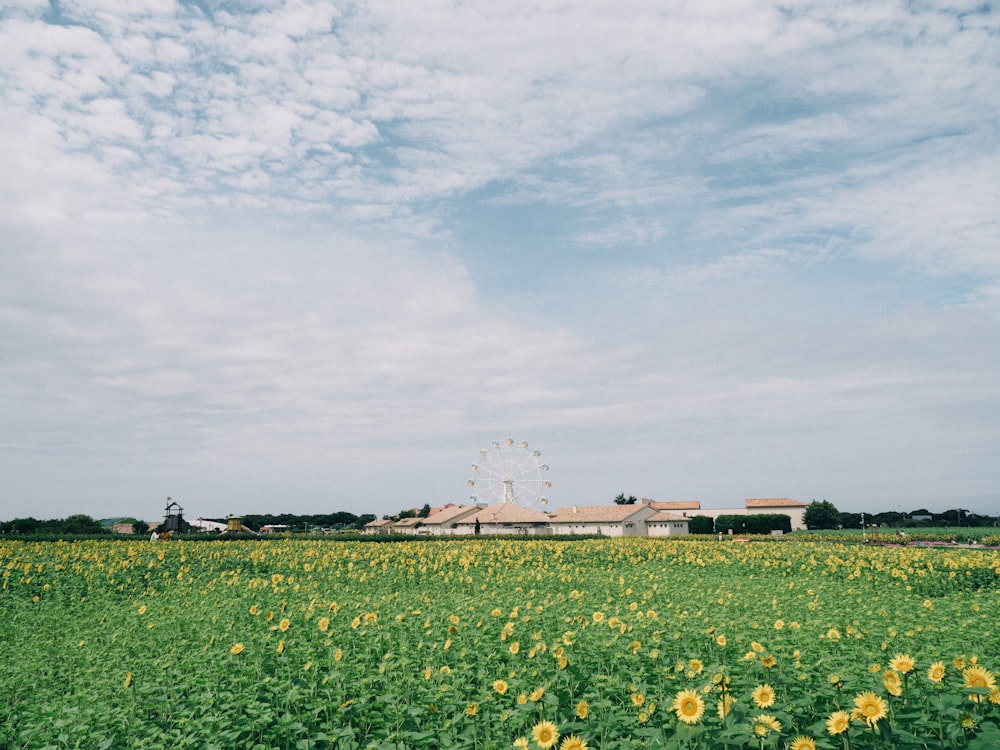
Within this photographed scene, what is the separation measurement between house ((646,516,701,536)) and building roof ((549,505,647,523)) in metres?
1.73

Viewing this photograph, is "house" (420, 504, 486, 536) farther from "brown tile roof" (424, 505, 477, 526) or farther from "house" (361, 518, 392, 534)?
"house" (361, 518, 392, 534)

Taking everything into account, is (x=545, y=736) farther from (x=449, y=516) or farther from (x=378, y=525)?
(x=378, y=525)

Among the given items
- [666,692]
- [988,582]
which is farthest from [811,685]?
[988,582]

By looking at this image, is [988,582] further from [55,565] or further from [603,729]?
[55,565]

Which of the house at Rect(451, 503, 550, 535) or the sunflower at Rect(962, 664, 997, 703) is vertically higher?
the sunflower at Rect(962, 664, 997, 703)

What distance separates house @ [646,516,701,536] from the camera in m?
70.7

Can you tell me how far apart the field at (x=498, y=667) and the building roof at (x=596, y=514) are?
55828 millimetres

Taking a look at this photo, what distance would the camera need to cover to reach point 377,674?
23.1ft

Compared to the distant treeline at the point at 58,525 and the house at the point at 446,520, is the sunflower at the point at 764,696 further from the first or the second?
the house at the point at 446,520

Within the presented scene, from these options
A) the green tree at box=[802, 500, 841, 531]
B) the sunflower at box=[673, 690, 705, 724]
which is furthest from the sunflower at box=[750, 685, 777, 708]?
the green tree at box=[802, 500, 841, 531]

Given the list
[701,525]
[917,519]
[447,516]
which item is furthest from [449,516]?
[917,519]

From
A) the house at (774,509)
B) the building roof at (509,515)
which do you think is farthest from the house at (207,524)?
the house at (774,509)

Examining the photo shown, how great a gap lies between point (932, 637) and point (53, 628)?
13.3 metres

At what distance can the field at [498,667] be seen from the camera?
513cm
